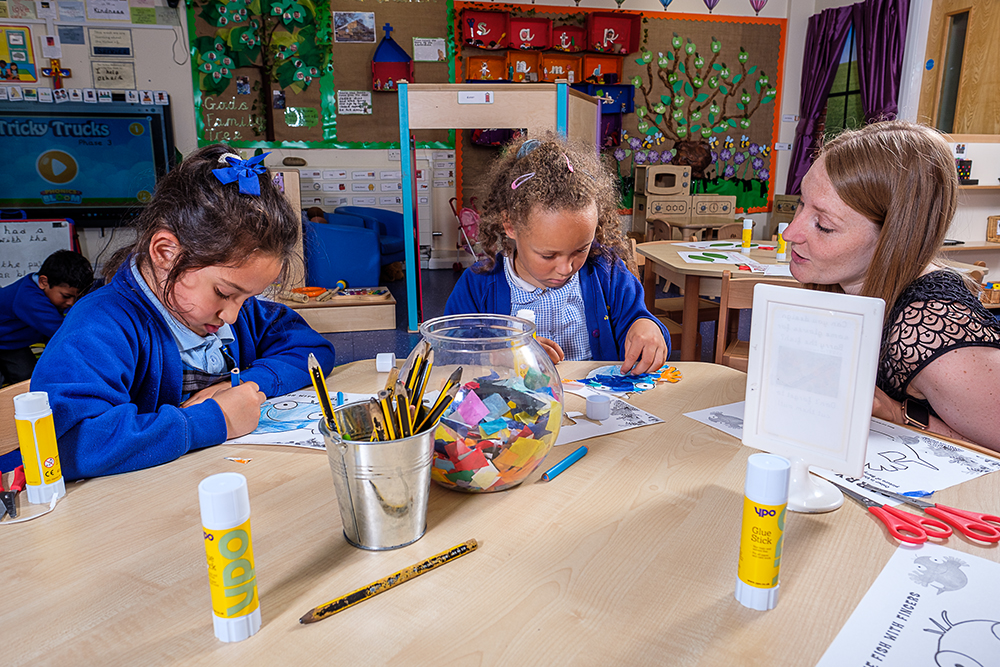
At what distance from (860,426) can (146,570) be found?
0.79 meters

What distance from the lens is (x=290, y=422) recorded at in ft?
3.58

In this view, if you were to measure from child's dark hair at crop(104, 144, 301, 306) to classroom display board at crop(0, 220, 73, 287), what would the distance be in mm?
4737

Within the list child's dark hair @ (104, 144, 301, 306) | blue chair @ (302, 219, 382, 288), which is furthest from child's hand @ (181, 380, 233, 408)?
blue chair @ (302, 219, 382, 288)

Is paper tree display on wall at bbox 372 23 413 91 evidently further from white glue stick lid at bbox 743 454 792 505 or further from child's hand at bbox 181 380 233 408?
white glue stick lid at bbox 743 454 792 505

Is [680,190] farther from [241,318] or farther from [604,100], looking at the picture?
[241,318]

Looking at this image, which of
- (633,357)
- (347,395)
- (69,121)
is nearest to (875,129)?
(633,357)

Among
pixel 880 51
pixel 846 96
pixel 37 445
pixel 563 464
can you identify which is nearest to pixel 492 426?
pixel 563 464

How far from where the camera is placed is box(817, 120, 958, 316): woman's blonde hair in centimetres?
112

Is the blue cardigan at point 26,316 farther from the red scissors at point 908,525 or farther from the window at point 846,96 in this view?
the window at point 846,96

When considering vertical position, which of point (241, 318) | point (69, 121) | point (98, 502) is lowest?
point (98, 502)

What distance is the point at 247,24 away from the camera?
5.36 meters

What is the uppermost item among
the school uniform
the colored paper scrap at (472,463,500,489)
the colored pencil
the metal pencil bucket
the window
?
the window

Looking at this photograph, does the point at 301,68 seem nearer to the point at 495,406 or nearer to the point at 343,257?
the point at 343,257

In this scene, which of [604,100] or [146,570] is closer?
[146,570]
